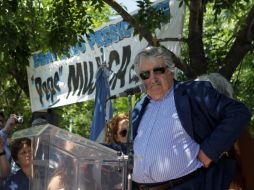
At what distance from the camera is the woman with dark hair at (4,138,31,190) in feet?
18.0

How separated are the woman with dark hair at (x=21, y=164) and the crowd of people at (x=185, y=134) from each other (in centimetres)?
183

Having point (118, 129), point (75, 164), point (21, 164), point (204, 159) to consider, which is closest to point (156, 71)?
point (204, 159)

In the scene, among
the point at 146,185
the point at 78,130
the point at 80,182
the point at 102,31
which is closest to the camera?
the point at 80,182

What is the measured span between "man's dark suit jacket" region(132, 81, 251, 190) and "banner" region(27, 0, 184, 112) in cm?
305

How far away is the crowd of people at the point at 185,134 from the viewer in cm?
355

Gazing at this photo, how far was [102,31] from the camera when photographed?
860 cm

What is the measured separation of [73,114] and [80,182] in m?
12.8

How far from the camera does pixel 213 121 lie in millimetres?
3670

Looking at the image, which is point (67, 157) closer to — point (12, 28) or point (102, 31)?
point (12, 28)

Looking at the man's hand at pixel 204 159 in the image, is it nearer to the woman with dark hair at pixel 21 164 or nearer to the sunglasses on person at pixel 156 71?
the sunglasses on person at pixel 156 71

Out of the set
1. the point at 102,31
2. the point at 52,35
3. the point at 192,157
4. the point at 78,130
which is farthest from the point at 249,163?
the point at 78,130

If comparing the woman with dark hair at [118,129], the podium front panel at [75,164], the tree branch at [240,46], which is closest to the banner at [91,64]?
the tree branch at [240,46]

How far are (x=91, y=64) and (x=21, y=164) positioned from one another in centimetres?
361

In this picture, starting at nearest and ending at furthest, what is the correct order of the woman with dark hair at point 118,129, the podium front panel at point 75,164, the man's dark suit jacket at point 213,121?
1. the podium front panel at point 75,164
2. the man's dark suit jacket at point 213,121
3. the woman with dark hair at point 118,129
